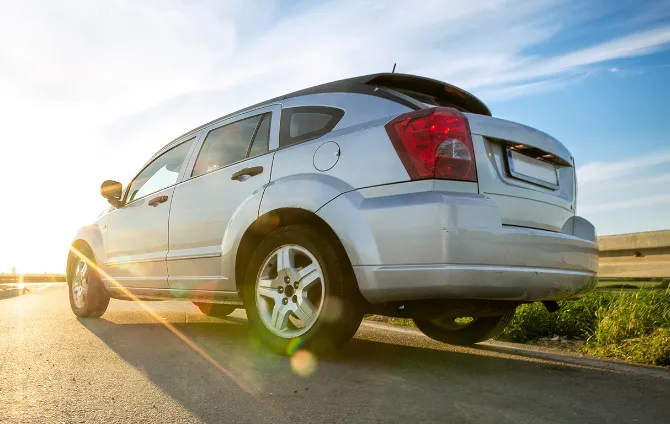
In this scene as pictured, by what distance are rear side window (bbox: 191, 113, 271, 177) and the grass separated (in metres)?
2.87

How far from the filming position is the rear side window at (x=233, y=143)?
450cm

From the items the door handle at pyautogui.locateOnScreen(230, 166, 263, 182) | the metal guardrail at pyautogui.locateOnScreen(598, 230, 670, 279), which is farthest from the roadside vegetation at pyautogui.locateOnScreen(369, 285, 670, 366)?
→ the door handle at pyautogui.locateOnScreen(230, 166, 263, 182)

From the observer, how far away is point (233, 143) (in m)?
4.79

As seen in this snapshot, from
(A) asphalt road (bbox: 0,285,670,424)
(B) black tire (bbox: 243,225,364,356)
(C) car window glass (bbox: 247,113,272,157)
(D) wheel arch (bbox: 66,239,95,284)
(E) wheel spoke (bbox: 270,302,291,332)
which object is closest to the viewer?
(A) asphalt road (bbox: 0,285,670,424)

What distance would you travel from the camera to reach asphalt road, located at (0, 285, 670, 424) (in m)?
2.62

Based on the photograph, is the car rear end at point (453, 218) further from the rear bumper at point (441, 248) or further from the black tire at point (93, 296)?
the black tire at point (93, 296)

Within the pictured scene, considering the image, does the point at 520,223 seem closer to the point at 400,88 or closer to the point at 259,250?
the point at 400,88

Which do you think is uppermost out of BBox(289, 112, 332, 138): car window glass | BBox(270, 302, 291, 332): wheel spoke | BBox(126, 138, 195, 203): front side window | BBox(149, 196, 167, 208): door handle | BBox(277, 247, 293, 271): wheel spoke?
BBox(289, 112, 332, 138): car window glass

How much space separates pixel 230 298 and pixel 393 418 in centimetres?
213

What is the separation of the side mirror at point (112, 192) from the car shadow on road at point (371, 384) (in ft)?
6.63

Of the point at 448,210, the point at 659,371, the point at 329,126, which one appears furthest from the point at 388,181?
the point at 659,371

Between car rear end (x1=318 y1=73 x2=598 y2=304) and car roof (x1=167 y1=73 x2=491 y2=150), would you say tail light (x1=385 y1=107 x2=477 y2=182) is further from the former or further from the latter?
car roof (x1=167 y1=73 x2=491 y2=150)

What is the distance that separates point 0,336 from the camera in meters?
5.09

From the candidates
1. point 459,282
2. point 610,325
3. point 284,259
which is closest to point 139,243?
point 284,259
